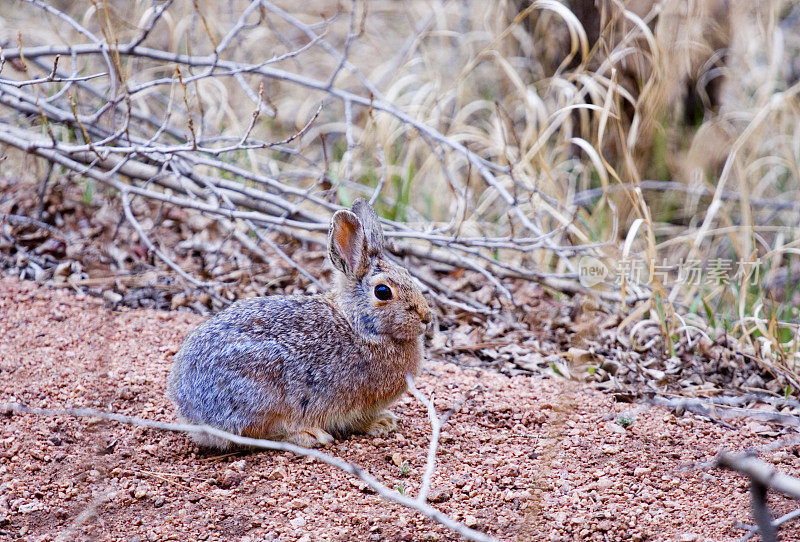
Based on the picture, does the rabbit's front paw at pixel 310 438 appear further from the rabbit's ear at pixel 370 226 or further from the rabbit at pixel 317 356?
the rabbit's ear at pixel 370 226

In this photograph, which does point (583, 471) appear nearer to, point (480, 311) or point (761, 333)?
point (480, 311)

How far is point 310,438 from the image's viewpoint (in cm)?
377

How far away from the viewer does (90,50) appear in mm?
5273

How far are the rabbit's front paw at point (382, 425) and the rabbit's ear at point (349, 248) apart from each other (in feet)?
2.30

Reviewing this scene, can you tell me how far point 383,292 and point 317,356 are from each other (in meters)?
0.43

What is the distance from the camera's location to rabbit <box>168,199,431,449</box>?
3.66m

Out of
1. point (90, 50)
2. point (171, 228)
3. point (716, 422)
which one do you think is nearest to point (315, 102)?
point (171, 228)

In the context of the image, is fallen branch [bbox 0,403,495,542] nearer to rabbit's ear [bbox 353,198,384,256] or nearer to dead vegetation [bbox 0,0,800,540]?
rabbit's ear [bbox 353,198,384,256]

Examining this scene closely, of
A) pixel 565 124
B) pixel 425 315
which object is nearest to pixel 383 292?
pixel 425 315

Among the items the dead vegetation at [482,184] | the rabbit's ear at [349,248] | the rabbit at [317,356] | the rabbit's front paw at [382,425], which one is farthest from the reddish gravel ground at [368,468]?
the rabbit's ear at [349,248]

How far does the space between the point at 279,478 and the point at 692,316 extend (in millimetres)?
3225

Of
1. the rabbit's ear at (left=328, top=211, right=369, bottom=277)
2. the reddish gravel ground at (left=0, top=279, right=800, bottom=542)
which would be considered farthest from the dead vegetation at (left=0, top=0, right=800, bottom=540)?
the rabbit's ear at (left=328, top=211, right=369, bottom=277)

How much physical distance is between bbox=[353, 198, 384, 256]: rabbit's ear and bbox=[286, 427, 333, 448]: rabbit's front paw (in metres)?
0.89

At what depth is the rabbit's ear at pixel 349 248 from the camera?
13.0 feet
